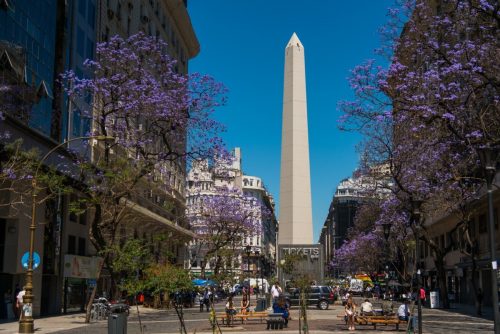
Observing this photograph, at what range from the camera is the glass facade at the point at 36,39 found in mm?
28875

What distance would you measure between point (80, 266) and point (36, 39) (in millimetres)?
13750

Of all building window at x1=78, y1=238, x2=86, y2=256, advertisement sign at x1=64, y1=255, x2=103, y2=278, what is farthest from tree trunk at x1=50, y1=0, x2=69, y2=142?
building window at x1=78, y1=238, x2=86, y2=256

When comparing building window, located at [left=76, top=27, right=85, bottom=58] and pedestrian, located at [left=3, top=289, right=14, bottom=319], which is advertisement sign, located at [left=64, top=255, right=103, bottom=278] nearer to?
pedestrian, located at [left=3, top=289, right=14, bottom=319]

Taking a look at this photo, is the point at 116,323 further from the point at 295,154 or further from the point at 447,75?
the point at 295,154

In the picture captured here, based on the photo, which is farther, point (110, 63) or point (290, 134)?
point (290, 134)

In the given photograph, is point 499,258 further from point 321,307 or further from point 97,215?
point 97,215

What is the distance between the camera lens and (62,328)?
84.1 ft

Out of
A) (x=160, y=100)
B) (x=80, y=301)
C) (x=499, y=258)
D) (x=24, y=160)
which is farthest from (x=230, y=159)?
(x=499, y=258)

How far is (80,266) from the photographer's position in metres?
37.4

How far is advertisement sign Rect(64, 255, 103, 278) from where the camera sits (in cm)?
3562

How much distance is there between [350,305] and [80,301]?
21034mm

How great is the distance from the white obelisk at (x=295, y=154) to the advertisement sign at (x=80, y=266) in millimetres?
15645

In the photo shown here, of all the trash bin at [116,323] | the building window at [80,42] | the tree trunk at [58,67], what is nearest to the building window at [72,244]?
the tree trunk at [58,67]

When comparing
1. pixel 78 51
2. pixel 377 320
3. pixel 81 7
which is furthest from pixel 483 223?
pixel 81 7
